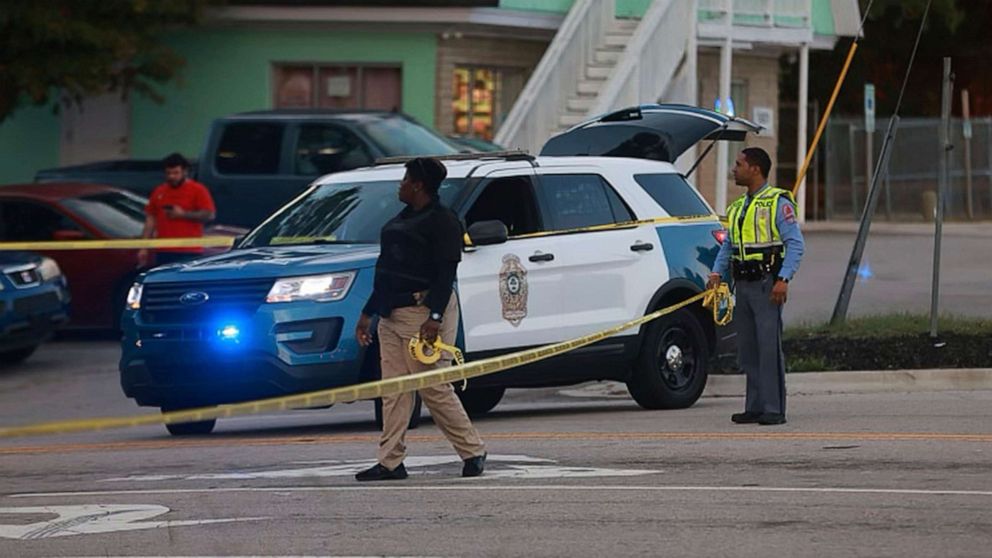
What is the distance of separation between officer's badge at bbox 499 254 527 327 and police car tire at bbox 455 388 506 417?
4.23 feet

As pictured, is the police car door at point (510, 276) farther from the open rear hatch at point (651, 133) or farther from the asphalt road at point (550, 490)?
the open rear hatch at point (651, 133)

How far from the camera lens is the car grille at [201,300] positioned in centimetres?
1312

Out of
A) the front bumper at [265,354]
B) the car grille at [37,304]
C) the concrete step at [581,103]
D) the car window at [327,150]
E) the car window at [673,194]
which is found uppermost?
the concrete step at [581,103]

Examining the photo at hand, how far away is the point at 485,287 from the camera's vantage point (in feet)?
44.6

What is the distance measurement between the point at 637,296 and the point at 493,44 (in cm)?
1747

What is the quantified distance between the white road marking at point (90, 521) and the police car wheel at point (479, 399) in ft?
16.8

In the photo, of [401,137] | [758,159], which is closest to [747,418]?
[758,159]

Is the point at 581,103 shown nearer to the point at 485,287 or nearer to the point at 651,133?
the point at 651,133

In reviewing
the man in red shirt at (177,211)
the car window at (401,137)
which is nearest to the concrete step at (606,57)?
the car window at (401,137)

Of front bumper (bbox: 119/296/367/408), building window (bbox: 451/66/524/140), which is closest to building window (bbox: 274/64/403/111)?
building window (bbox: 451/66/524/140)

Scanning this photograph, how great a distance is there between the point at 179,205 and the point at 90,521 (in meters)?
10.2

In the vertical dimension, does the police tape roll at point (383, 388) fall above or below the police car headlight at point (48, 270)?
below

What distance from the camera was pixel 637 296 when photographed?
14.4 metres

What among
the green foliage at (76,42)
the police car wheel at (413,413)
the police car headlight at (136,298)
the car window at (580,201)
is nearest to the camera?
the police car wheel at (413,413)
